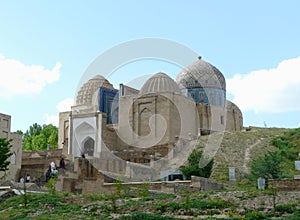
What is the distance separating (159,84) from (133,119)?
2.82 meters

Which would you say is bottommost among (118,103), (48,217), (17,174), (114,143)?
(48,217)

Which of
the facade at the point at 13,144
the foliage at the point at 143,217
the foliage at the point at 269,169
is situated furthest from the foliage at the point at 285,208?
the facade at the point at 13,144

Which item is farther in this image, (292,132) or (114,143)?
(114,143)

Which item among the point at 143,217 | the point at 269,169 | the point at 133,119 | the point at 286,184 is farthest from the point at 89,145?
the point at 143,217

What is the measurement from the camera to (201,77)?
127 feet

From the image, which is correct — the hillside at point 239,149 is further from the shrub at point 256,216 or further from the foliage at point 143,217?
the shrub at point 256,216

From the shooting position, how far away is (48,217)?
9969 millimetres

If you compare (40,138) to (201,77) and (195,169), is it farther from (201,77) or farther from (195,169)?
(195,169)

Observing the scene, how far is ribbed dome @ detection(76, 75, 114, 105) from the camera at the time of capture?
117 ft

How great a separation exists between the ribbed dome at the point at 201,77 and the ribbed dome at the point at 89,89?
6344 millimetres

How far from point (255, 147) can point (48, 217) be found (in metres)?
18.5

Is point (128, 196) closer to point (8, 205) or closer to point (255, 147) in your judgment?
point (8, 205)

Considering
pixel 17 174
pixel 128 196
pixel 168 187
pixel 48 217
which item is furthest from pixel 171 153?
pixel 48 217

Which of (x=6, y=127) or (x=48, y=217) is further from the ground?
(x=6, y=127)
